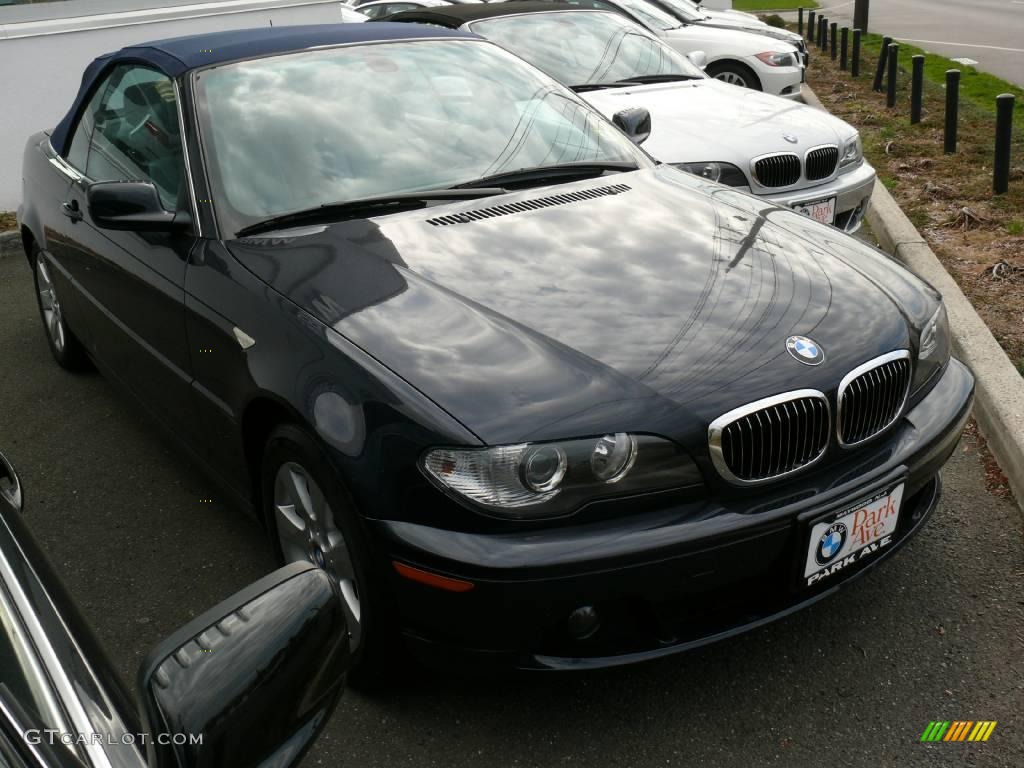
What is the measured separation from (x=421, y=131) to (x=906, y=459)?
188cm

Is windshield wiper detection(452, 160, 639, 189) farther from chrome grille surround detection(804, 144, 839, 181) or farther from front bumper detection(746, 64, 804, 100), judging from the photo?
front bumper detection(746, 64, 804, 100)

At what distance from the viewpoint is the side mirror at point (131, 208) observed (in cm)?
328

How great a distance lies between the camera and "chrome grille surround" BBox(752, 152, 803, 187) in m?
5.91

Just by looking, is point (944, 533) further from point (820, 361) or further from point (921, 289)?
point (820, 361)

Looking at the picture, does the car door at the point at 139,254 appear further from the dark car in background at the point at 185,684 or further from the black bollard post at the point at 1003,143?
the black bollard post at the point at 1003,143

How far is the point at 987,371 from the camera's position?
4.23 meters

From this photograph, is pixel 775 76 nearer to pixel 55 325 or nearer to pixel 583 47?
pixel 583 47

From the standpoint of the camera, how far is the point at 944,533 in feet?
11.2

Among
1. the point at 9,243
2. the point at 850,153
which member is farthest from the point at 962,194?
the point at 9,243

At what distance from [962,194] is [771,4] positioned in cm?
2800

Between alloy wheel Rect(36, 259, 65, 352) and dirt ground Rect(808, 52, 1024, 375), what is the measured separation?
13.8 ft

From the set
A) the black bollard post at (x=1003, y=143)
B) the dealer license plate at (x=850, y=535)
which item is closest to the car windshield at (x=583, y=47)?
the black bollard post at (x=1003, y=143)

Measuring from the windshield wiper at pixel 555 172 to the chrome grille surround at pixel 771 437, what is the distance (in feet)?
4.68

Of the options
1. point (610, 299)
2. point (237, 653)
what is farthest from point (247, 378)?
point (237, 653)
